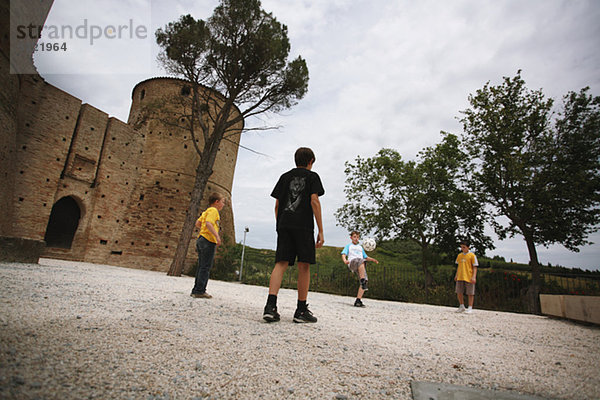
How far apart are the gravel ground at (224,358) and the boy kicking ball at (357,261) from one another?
329 cm

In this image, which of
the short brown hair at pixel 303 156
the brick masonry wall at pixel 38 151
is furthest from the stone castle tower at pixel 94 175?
the short brown hair at pixel 303 156

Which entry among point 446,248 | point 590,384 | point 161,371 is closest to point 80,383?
point 161,371

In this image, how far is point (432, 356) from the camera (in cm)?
248

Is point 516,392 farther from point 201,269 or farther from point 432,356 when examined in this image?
point 201,269

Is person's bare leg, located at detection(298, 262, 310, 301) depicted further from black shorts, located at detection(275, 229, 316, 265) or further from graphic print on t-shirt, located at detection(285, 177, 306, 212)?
graphic print on t-shirt, located at detection(285, 177, 306, 212)

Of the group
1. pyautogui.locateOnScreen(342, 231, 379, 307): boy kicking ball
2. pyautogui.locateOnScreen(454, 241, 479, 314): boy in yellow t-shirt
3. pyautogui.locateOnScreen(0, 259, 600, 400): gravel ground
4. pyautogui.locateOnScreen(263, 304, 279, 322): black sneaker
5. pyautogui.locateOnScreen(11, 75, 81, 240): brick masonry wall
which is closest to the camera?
pyautogui.locateOnScreen(0, 259, 600, 400): gravel ground

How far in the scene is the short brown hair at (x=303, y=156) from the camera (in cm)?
355

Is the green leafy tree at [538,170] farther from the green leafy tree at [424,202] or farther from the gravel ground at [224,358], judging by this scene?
the gravel ground at [224,358]

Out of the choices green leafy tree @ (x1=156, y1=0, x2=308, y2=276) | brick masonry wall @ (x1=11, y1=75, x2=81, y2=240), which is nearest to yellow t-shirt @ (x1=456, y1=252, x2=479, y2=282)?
green leafy tree @ (x1=156, y1=0, x2=308, y2=276)

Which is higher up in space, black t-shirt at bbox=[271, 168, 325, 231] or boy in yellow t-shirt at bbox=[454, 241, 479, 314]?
black t-shirt at bbox=[271, 168, 325, 231]

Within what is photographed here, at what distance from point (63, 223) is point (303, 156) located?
16.3 metres

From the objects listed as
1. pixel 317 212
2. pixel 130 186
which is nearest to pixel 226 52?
pixel 130 186

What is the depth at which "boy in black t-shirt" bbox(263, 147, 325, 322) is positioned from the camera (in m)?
3.12

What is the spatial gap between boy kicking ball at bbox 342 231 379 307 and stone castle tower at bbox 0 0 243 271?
9987 millimetres
